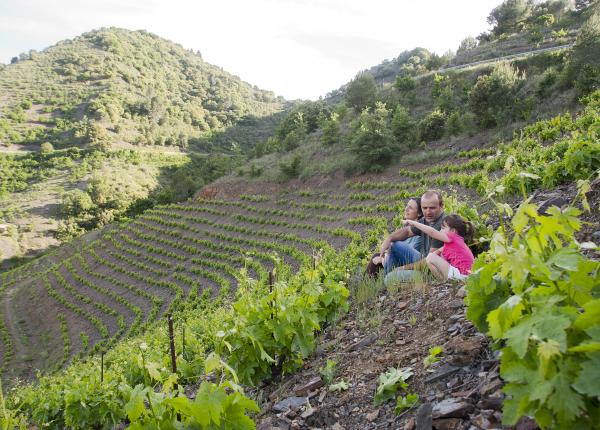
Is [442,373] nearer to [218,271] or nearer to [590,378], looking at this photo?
[590,378]

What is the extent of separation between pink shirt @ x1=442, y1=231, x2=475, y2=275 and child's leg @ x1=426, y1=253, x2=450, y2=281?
19 cm

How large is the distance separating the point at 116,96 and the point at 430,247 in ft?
289

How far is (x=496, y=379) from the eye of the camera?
208 centimetres

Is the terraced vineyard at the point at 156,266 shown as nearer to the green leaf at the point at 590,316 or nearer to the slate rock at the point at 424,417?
the slate rock at the point at 424,417

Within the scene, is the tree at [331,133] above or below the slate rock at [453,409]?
above

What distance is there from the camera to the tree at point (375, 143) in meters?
19.0

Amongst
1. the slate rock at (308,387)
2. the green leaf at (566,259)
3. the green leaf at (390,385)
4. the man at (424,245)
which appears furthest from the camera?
the man at (424,245)

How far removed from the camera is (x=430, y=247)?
5098mm

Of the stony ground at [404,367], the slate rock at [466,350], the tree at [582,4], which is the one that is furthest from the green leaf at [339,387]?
the tree at [582,4]

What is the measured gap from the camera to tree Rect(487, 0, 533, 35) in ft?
117

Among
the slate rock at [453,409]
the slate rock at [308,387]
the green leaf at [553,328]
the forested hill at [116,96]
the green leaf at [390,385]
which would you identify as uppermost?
the forested hill at [116,96]

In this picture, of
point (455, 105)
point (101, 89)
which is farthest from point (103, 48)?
point (455, 105)

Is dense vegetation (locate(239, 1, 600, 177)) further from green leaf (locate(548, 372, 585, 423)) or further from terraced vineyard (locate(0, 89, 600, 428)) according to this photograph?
green leaf (locate(548, 372, 585, 423))

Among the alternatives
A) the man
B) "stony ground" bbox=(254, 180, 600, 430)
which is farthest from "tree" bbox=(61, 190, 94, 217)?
"stony ground" bbox=(254, 180, 600, 430)
